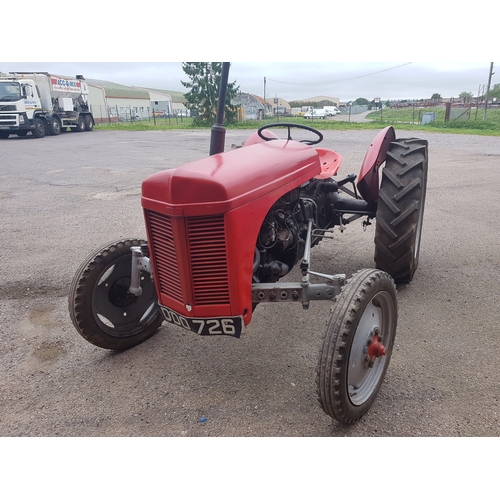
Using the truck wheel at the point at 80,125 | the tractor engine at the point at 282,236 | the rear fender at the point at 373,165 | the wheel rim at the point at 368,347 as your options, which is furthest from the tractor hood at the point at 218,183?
the truck wheel at the point at 80,125

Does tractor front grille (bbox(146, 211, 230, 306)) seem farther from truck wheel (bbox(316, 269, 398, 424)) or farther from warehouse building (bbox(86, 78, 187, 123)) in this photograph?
warehouse building (bbox(86, 78, 187, 123))

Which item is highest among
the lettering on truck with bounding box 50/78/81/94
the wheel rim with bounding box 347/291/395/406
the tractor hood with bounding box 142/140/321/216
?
the lettering on truck with bounding box 50/78/81/94

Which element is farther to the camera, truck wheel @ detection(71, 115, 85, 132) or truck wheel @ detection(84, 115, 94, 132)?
truck wheel @ detection(84, 115, 94, 132)

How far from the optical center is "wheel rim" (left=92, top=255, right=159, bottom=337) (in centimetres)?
287

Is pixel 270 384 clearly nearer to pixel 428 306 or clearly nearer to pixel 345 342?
pixel 345 342

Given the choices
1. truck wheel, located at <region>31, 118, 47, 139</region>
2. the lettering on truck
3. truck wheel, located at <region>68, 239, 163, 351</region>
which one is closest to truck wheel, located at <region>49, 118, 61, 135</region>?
truck wheel, located at <region>31, 118, 47, 139</region>

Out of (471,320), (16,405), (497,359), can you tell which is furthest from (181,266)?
(471,320)

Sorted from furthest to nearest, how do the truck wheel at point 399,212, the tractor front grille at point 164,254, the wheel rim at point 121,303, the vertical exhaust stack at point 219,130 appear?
the truck wheel at point 399,212
the wheel rim at point 121,303
the vertical exhaust stack at point 219,130
the tractor front grille at point 164,254

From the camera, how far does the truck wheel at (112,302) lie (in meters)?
2.77

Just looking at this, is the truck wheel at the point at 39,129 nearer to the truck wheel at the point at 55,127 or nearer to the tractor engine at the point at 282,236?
the truck wheel at the point at 55,127

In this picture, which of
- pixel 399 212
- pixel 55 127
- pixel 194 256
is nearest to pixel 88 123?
pixel 55 127

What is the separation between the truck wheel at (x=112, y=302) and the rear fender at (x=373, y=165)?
6.36ft

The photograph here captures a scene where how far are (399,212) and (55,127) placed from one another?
2262 cm

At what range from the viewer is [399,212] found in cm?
319
